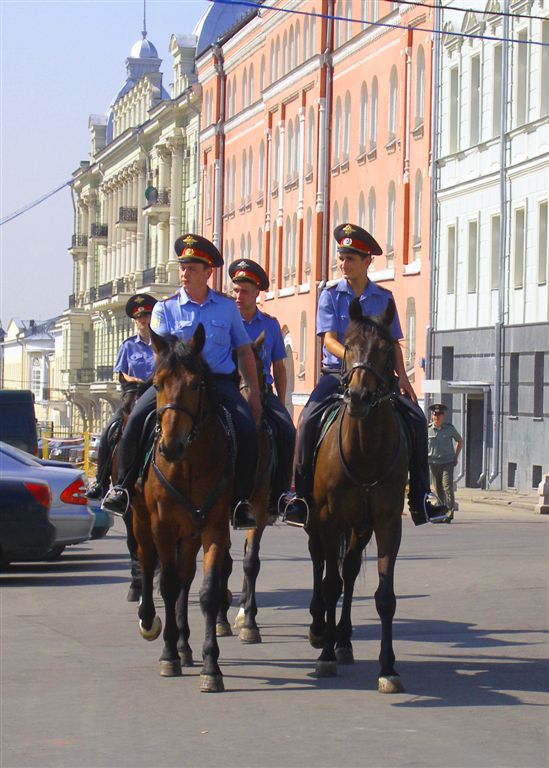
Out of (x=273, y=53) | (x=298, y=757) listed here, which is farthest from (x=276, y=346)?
(x=273, y=53)

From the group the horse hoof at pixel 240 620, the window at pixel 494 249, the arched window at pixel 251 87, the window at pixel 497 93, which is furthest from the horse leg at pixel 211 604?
the arched window at pixel 251 87

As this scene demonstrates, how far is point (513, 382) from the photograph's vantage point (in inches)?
1768

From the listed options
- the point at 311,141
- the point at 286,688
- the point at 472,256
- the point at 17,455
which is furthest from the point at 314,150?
the point at 286,688

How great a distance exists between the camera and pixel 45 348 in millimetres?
152125

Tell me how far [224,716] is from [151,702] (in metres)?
0.63

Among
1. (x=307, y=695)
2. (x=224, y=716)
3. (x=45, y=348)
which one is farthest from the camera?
(x=45, y=348)

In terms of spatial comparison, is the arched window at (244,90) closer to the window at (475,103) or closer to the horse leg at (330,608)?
the window at (475,103)

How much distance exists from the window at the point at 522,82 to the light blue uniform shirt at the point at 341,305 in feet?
110

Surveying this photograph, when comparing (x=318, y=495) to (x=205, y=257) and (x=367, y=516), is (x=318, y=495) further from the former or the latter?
(x=205, y=257)

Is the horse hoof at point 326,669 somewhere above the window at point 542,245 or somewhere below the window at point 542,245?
below

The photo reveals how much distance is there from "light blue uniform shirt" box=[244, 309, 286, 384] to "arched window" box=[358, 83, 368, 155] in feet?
149

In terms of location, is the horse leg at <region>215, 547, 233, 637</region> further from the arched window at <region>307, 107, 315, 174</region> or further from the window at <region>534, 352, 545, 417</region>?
the arched window at <region>307, 107, 315, 174</region>

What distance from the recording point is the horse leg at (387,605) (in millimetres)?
10297

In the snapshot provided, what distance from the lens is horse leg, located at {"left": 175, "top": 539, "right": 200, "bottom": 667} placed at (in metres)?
11.2
